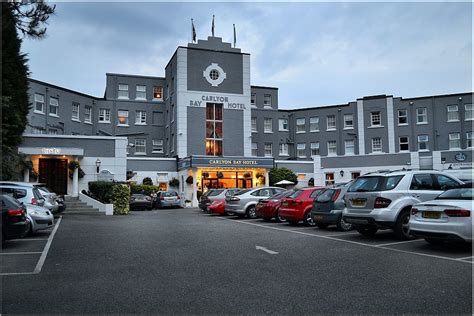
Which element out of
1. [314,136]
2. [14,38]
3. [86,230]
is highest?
[14,38]

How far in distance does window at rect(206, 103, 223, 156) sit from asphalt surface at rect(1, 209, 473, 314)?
30.7 m

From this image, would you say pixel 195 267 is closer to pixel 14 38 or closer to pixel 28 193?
pixel 28 193

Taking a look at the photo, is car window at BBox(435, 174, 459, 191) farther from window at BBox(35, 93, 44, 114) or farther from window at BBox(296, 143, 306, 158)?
window at BBox(296, 143, 306, 158)

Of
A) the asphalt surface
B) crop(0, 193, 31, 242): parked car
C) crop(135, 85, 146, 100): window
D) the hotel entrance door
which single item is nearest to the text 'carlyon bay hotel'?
crop(135, 85, 146, 100): window

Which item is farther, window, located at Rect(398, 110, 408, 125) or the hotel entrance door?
window, located at Rect(398, 110, 408, 125)

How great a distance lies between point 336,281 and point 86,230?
10.7 m

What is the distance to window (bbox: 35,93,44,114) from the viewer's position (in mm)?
Result: 37812

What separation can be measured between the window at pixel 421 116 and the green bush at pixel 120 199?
34.2 metres

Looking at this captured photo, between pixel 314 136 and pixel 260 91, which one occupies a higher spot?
pixel 260 91

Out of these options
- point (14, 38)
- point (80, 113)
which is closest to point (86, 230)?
point (14, 38)

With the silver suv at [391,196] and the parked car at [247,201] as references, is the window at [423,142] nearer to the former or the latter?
the parked car at [247,201]

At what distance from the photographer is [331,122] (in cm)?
4975

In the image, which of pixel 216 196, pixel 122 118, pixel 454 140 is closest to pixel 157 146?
pixel 122 118

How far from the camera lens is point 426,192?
11273 millimetres
